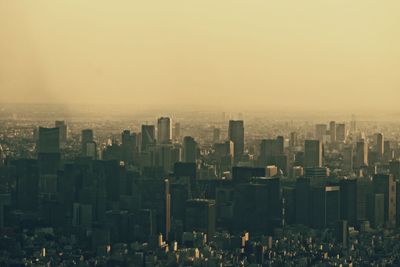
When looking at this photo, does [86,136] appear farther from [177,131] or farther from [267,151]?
[267,151]

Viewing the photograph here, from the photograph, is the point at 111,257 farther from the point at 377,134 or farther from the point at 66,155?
the point at 377,134

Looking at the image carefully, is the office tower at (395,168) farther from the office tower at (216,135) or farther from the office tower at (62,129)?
the office tower at (62,129)

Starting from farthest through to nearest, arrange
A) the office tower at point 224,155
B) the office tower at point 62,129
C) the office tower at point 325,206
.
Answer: the office tower at point 224,155 < the office tower at point 325,206 < the office tower at point 62,129

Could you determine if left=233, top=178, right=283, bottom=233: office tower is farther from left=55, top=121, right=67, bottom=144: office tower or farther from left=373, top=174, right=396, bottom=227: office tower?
left=55, top=121, right=67, bottom=144: office tower

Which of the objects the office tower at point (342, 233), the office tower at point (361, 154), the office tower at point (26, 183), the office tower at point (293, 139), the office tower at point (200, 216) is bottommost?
the office tower at point (342, 233)

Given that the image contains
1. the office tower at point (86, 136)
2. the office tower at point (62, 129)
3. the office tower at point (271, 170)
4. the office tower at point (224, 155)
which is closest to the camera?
the office tower at point (62, 129)

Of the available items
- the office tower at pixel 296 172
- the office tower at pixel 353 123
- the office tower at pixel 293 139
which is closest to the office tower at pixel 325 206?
the office tower at pixel 296 172

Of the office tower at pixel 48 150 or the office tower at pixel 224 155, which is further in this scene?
the office tower at pixel 224 155

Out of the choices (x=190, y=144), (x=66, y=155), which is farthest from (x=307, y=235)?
(x=66, y=155)
